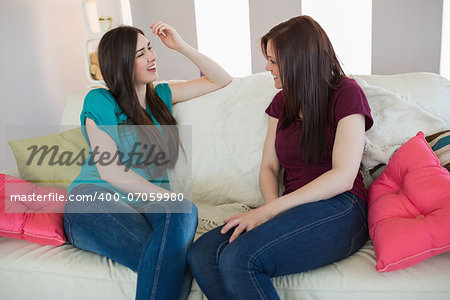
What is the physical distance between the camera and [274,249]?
3.59 ft

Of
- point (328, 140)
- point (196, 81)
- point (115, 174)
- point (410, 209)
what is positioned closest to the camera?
point (410, 209)

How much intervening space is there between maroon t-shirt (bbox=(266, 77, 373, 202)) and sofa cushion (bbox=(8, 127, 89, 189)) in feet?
2.70

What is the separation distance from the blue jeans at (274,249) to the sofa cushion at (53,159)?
2.44 feet

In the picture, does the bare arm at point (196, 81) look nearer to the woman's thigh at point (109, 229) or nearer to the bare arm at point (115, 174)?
the bare arm at point (115, 174)

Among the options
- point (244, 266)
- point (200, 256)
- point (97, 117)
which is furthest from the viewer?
point (97, 117)

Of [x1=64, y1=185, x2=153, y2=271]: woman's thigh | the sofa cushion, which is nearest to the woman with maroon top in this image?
[x1=64, y1=185, x2=153, y2=271]: woman's thigh

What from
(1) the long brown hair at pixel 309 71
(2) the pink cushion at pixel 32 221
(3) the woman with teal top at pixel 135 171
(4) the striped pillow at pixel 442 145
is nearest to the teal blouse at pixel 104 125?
(3) the woman with teal top at pixel 135 171

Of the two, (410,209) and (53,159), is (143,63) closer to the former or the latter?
(53,159)

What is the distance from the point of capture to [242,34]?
404 centimetres

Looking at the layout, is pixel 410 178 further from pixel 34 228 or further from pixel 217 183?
pixel 34 228

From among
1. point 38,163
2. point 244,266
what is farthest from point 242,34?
point 244,266

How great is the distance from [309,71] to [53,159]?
3.46 ft

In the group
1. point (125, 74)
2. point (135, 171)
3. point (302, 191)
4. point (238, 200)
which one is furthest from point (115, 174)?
point (302, 191)

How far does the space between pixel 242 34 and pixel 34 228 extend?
3077 mm
